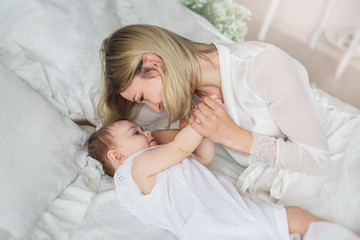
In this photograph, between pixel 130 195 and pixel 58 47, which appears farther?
pixel 58 47

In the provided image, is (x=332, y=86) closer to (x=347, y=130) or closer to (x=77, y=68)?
(x=347, y=130)

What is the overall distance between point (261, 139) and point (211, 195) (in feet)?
0.95

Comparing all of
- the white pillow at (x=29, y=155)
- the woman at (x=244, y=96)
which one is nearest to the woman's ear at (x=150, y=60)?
the woman at (x=244, y=96)

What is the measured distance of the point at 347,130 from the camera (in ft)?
4.99

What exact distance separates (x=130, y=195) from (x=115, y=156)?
20cm

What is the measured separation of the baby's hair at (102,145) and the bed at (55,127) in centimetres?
3

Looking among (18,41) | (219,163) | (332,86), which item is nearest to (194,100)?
(219,163)

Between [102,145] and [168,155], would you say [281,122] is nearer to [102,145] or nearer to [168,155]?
[168,155]

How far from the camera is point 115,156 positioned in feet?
4.69

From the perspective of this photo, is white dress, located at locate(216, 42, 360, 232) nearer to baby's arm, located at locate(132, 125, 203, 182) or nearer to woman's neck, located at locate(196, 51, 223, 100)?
woman's neck, located at locate(196, 51, 223, 100)

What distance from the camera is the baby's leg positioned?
1.19m

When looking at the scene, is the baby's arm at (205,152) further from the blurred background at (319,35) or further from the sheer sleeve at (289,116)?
the blurred background at (319,35)

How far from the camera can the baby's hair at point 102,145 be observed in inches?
56.9

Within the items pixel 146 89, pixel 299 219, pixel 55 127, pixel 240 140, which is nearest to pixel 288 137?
pixel 240 140
